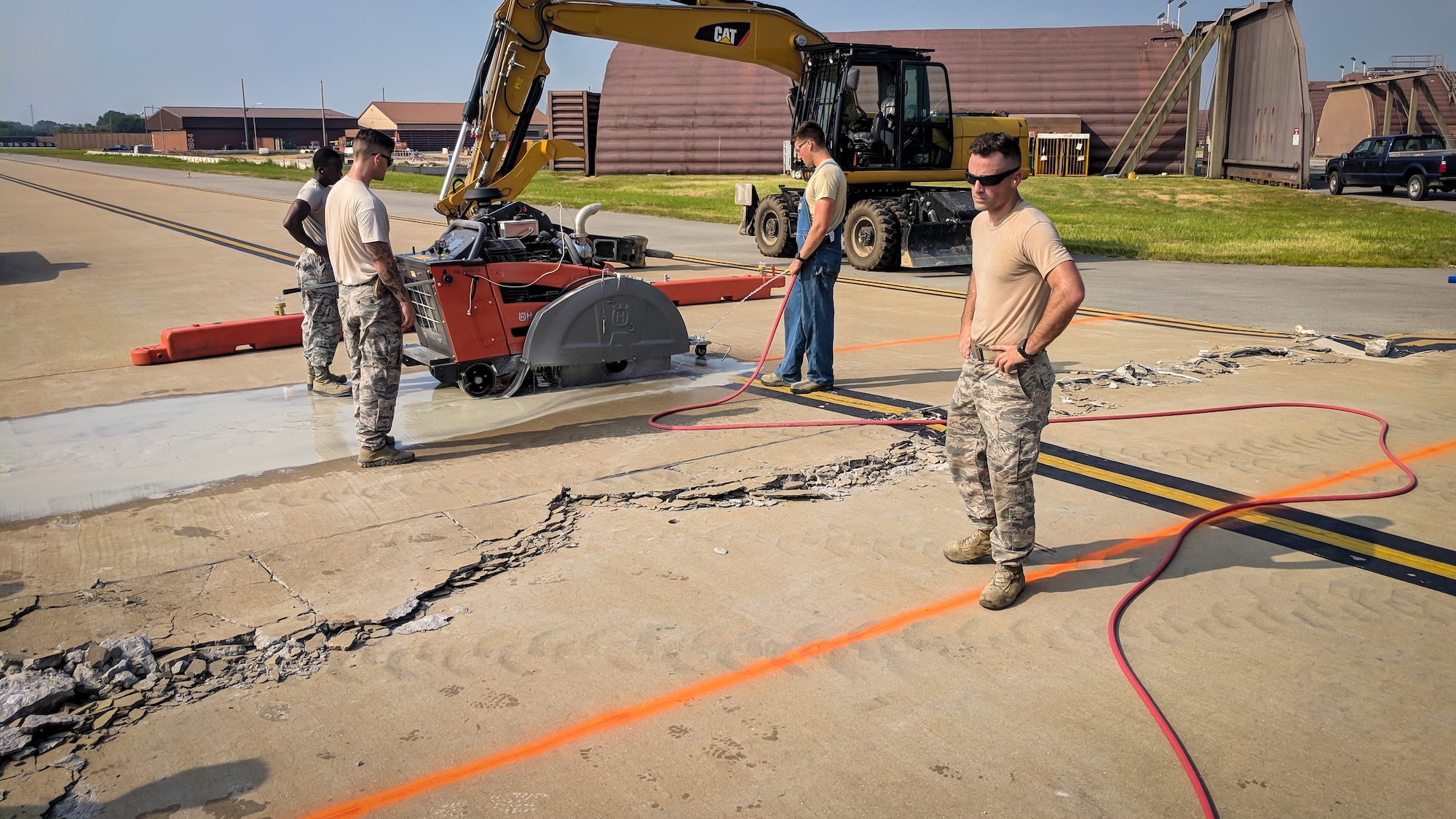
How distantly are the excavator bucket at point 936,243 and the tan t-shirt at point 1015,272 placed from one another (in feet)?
36.9

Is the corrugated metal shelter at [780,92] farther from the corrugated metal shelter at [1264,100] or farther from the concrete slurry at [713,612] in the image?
the concrete slurry at [713,612]

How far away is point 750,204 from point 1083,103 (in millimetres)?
24532

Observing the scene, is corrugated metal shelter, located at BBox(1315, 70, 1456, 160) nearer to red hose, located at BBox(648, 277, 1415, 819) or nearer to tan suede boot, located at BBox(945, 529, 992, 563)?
red hose, located at BBox(648, 277, 1415, 819)

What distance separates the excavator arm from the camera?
12375 millimetres

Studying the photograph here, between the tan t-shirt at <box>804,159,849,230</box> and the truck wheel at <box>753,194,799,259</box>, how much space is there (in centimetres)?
946

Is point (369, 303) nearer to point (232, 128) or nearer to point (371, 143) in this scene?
point (371, 143)

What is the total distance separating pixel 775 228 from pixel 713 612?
14.0m

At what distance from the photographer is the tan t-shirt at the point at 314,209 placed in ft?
25.6

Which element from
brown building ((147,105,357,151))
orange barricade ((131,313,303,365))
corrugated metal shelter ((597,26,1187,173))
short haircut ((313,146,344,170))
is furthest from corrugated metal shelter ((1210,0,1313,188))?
brown building ((147,105,357,151))

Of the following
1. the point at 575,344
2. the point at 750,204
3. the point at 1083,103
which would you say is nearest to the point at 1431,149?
the point at 1083,103

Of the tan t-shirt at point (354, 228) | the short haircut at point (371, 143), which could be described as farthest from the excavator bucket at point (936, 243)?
the tan t-shirt at point (354, 228)

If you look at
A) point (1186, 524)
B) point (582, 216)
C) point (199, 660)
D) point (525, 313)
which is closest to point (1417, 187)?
point (582, 216)

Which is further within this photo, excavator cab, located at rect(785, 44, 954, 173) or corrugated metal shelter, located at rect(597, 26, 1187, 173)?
corrugated metal shelter, located at rect(597, 26, 1187, 173)

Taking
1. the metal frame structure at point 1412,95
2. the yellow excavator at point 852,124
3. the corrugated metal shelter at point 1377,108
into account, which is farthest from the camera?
the corrugated metal shelter at point 1377,108
